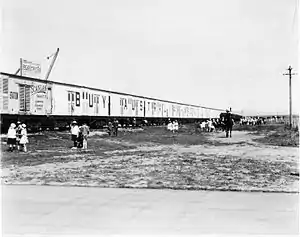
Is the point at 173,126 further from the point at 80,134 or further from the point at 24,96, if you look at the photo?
the point at 24,96

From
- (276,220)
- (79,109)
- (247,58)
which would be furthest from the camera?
(79,109)

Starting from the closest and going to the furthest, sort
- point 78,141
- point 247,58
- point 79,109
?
point 247,58, point 78,141, point 79,109

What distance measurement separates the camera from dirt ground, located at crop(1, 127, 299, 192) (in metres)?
3.86

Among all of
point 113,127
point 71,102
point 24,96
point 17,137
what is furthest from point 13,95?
point 113,127

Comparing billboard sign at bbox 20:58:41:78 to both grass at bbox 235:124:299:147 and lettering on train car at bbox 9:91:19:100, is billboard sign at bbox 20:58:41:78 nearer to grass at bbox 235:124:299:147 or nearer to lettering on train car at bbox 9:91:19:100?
lettering on train car at bbox 9:91:19:100

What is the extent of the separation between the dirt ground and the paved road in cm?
10

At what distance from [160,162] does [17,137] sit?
1.24 metres

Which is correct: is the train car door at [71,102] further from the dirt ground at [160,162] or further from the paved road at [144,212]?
the paved road at [144,212]

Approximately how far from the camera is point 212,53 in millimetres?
4102

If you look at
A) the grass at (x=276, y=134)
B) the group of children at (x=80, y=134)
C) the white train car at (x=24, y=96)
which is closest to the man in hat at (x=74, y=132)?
the group of children at (x=80, y=134)

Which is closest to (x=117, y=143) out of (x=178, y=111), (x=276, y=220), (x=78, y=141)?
(x=78, y=141)

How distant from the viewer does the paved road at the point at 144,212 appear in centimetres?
321

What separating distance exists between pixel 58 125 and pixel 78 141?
0.26 m

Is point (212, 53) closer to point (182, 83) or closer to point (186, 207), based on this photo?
point (182, 83)
